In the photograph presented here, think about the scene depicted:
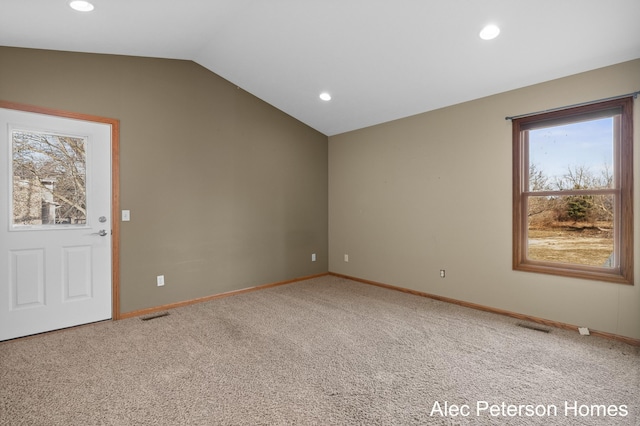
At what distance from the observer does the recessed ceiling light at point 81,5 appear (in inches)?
91.1

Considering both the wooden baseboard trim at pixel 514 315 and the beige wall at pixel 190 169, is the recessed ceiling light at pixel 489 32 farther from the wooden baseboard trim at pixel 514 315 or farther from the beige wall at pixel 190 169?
the beige wall at pixel 190 169

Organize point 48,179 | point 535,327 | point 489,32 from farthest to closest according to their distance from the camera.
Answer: point 535,327
point 48,179
point 489,32

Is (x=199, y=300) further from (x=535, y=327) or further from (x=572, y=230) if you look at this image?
(x=572, y=230)

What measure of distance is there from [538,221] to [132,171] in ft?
14.3

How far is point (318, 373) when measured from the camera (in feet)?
7.41

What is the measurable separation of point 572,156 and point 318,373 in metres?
3.15

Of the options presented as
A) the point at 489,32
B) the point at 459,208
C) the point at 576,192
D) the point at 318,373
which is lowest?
the point at 318,373

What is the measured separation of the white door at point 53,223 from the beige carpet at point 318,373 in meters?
0.28

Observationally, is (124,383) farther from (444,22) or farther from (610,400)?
(444,22)

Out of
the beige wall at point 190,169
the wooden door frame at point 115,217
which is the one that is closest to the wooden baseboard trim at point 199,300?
the beige wall at point 190,169

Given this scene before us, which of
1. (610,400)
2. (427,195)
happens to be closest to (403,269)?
(427,195)

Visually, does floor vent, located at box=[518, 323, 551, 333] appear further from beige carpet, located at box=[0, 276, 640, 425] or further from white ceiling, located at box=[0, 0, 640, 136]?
white ceiling, located at box=[0, 0, 640, 136]

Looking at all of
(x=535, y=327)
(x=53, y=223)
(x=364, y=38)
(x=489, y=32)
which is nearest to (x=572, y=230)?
(x=535, y=327)

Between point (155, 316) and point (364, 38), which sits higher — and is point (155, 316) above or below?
below
